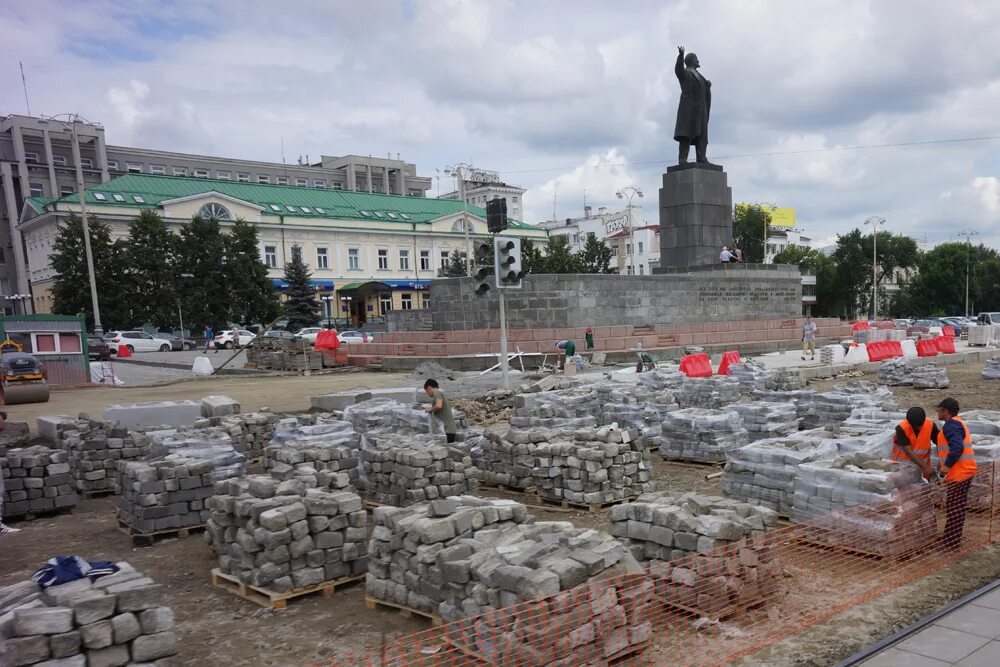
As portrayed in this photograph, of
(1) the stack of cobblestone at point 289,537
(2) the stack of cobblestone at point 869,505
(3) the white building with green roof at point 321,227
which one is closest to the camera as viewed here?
(1) the stack of cobblestone at point 289,537

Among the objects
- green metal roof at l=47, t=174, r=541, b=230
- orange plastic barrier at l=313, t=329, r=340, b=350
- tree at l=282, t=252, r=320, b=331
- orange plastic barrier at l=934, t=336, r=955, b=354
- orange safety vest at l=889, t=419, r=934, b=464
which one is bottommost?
orange plastic barrier at l=934, t=336, r=955, b=354

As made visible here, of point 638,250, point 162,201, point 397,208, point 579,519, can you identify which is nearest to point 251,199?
point 162,201

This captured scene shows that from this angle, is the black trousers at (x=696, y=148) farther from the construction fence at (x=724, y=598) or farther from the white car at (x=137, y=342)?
the white car at (x=137, y=342)

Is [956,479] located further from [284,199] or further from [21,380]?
[284,199]

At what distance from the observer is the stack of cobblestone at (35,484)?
381 inches

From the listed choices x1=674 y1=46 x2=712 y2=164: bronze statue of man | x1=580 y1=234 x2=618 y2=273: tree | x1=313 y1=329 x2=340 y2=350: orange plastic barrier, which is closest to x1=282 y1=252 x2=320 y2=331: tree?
x1=313 y1=329 x2=340 y2=350: orange plastic barrier

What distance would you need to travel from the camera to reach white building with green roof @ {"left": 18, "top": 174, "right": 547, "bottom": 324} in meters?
49.9

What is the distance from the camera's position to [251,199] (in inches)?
2234

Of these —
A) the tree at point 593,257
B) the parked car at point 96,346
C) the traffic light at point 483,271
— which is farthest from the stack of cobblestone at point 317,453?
the tree at point 593,257

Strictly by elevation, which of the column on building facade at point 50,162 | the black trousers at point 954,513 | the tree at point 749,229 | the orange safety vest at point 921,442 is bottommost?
the black trousers at point 954,513

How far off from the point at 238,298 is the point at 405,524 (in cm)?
4360

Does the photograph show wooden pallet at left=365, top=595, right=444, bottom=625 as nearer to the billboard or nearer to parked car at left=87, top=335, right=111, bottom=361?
parked car at left=87, top=335, right=111, bottom=361

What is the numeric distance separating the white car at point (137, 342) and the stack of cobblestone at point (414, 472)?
113 feet

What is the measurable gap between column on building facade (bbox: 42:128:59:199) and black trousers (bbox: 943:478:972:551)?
71.9m
